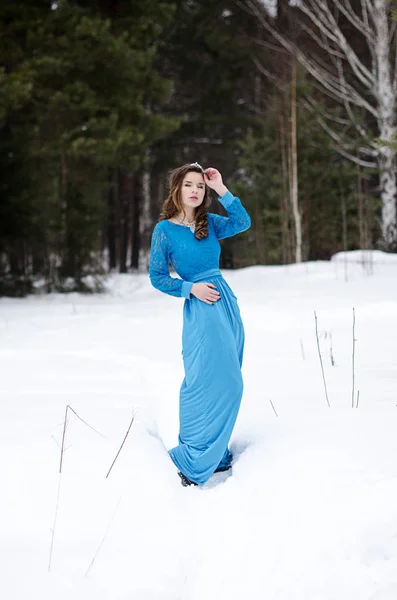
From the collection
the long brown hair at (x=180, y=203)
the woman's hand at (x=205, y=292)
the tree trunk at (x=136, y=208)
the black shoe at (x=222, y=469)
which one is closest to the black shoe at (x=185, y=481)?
the black shoe at (x=222, y=469)

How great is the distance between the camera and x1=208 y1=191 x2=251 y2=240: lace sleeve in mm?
3148

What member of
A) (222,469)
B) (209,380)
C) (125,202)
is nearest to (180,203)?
(209,380)

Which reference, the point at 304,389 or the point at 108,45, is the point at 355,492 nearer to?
the point at 304,389

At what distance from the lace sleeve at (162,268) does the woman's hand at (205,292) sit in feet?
0.20

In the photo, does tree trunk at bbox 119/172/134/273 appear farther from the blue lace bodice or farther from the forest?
the blue lace bodice

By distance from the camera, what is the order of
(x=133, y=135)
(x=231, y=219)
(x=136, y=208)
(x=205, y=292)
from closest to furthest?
(x=205, y=292) < (x=231, y=219) < (x=133, y=135) < (x=136, y=208)

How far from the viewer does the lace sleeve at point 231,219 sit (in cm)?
315

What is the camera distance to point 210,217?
10.7 feet

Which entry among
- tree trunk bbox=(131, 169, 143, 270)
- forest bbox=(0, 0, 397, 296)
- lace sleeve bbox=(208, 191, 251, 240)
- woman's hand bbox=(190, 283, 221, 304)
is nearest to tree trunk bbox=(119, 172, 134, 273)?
tree trunk bbox=(131, 169, 143, 270)

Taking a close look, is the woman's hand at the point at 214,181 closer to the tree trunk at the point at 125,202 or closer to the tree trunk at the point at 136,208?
the tree trunk at the point at 136,208

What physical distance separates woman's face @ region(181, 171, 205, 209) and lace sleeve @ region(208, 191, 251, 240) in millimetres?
140

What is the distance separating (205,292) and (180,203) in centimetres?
52

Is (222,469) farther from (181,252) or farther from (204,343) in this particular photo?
(181,252)

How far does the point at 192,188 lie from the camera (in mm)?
3088
